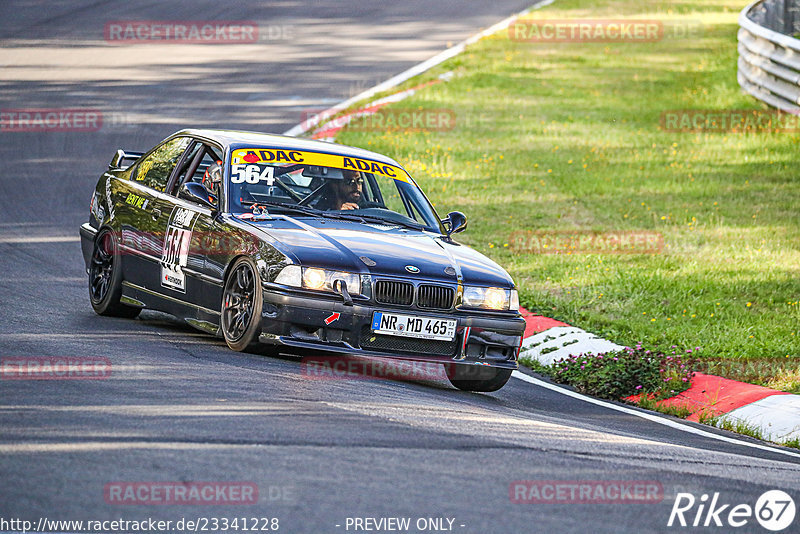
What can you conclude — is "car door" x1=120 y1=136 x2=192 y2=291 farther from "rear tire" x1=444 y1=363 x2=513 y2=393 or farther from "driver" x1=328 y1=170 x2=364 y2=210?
"rear tire" x1=444 y1=363 x2=513 y2=393

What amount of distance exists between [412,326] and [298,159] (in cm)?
188

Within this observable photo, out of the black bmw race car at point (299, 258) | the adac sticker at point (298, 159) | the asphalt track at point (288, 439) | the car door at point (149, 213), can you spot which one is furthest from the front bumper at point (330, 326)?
the car door at point (149, 213)

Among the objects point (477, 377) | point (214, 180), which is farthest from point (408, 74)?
point (477, 377)

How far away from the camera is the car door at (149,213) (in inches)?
358

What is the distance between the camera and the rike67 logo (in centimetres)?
520

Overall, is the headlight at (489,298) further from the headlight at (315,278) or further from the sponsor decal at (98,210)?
the sponsor decal at (98,210)

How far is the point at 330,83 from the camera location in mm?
22875

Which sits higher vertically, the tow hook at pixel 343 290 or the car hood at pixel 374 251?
the car hood at pixel 374 251

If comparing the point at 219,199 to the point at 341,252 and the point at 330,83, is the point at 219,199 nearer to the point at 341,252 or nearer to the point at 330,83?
the point at 341,252

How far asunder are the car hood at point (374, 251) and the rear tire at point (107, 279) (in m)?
1.67

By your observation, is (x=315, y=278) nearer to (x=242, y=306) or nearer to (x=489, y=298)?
(x=242, y=306)

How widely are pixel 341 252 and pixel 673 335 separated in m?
3.71

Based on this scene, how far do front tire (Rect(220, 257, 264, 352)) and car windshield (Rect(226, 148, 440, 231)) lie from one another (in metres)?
0.65

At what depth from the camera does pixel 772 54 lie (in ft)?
60.5
